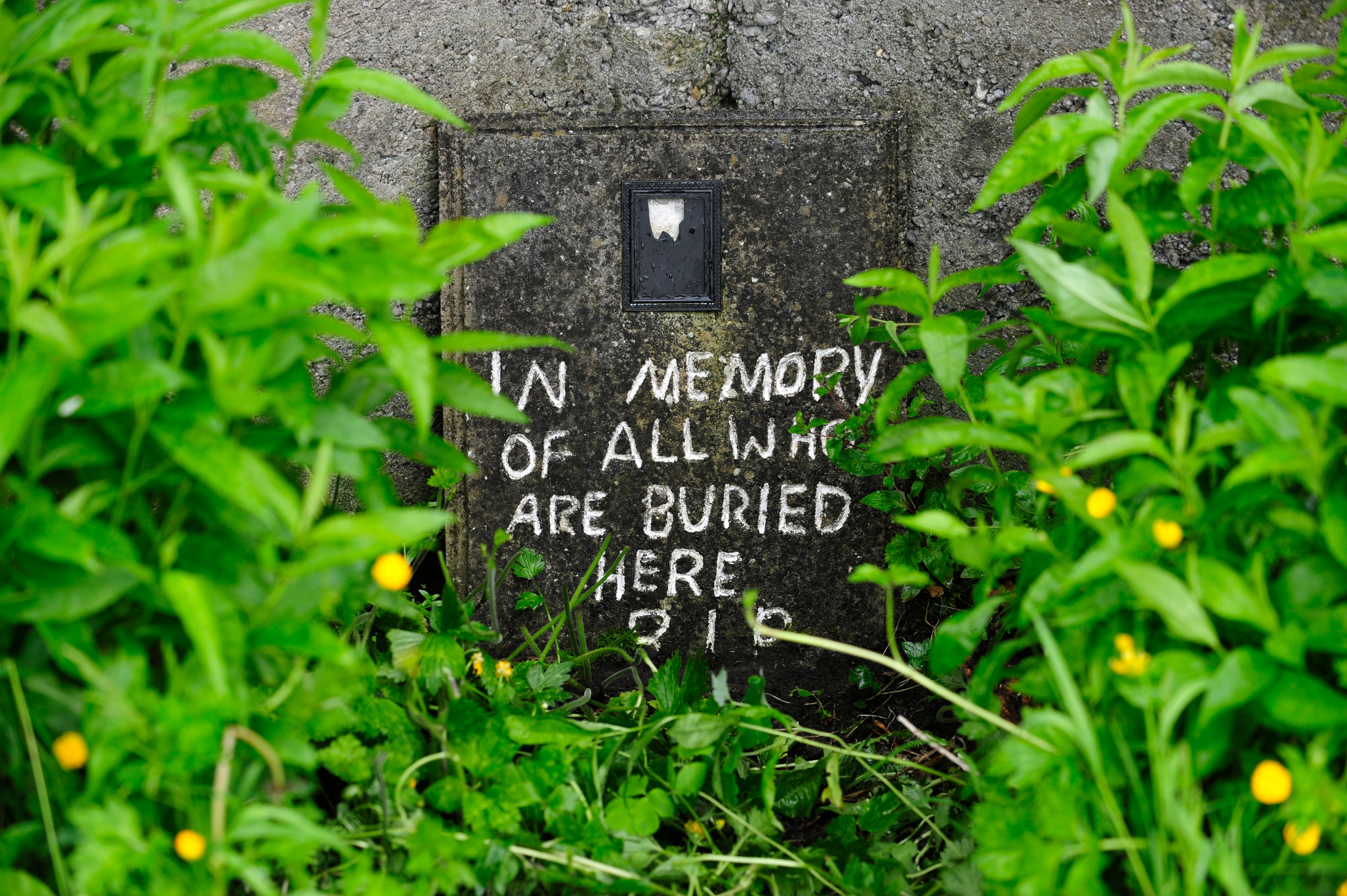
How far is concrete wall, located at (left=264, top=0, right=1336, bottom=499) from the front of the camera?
1795 mm

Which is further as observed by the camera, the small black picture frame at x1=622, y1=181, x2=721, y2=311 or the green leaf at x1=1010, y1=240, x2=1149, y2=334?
the small black picture frame at x1=622, y1=181, x2=721, y2=311

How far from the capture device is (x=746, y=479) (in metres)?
1.72

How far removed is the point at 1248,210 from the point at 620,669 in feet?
4.36

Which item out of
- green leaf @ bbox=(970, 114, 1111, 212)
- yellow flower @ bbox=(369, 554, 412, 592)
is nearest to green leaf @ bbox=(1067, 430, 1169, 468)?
green leaf @ bbox=(970, 114, 1111, 212)

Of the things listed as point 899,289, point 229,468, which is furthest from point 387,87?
point 899,289

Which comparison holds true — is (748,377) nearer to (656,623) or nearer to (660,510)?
(660,510)

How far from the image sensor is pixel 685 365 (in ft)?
5.60

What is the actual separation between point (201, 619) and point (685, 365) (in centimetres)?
117

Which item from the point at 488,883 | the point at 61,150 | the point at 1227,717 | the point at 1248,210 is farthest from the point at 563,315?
the point at 1227,717

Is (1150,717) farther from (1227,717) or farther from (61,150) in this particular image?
(61,150)

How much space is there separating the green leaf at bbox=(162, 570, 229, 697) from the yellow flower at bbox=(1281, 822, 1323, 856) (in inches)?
37.0

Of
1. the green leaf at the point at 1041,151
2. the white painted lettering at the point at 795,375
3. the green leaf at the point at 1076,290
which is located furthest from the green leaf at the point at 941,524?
the white painted lettering at the point at 795,375

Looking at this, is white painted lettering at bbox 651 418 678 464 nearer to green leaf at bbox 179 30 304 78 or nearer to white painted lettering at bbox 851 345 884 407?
white painted lettering at bbox 851 345 884 407

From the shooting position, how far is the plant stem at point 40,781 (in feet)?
2.45
